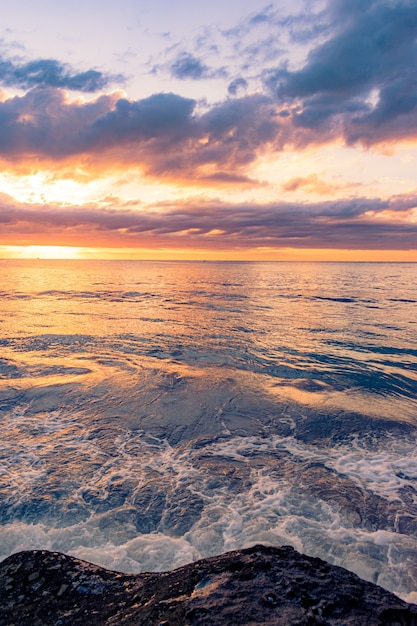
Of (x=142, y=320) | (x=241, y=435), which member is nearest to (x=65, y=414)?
(x=241, y=435)

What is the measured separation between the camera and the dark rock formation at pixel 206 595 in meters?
3.79

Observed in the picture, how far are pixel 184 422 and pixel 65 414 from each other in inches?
170

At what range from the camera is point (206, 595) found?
161 inches

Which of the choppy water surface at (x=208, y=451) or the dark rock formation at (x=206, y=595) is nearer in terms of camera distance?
the dark rock formation at (x=206, y=595)

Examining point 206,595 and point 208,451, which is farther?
point 208,451

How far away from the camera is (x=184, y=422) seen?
40.6 ft

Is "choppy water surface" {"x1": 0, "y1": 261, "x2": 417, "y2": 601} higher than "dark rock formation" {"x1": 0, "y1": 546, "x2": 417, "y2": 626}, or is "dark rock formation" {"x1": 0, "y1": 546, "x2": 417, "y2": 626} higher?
"dark rock formation" {"x1": 0, "y1": 546, "x2": 417, "y2": 626}

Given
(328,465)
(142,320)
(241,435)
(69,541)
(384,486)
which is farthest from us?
(142,320)

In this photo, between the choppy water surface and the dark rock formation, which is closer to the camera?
the dark rock formation

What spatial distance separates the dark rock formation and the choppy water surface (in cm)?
162

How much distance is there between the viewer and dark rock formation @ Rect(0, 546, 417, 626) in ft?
12.5

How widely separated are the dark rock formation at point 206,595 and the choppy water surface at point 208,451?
1620 millimetres

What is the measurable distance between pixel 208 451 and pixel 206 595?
21.0ft

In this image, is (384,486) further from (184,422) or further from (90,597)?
(90,597)
